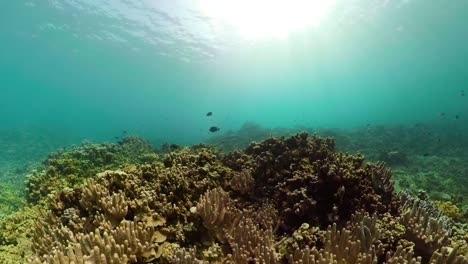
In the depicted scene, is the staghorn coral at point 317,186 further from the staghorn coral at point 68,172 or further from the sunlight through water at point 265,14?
the sunlight through water at point 265,14

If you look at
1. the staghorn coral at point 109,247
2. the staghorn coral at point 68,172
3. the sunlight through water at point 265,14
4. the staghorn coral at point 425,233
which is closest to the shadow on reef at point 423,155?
the staghorn coral at point 425,233

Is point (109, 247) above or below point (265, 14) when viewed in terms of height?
below

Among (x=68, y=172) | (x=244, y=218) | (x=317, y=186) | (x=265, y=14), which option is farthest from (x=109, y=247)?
(x=265, y=14)

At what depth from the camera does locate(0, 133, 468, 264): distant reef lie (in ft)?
12.1

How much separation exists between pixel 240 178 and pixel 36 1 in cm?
3933

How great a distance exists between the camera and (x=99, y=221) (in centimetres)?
448

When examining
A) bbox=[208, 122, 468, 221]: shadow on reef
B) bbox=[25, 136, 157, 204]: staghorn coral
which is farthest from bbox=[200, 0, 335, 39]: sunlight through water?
bbox=[25, 136, 157, 204]: staghorn coral

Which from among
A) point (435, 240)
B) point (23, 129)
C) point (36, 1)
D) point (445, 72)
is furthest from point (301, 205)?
point (445, 72)

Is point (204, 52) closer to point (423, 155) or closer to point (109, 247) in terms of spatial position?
point (423, 155)

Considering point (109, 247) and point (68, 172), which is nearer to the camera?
point (109, 247)

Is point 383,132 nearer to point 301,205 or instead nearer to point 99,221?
point 301,205

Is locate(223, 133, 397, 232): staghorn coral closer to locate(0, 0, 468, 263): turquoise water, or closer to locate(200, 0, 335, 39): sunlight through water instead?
locate(0, 0, 468, 263): turquoise water

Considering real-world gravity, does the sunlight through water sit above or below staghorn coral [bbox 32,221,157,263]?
above

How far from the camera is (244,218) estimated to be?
5.00 metres
